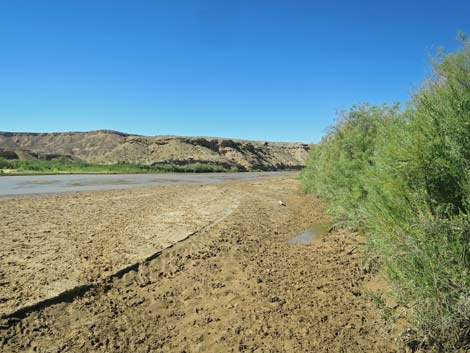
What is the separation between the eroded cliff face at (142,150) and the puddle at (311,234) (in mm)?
79733

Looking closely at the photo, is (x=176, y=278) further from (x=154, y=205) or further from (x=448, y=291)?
(x=154, y=205)

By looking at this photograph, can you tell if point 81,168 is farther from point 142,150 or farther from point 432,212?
point 432,212

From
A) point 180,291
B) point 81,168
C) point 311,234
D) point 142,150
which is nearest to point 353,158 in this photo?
point 311,234

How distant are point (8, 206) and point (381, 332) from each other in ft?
54.4

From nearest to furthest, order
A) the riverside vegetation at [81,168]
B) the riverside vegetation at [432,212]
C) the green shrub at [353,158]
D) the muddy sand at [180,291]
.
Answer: the riverside vegetation at [432,212]
the muddy sand at [180,291]
the green shrub at [353,158]
the riverside vegetation at [81,168]

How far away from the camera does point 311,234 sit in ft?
41.7

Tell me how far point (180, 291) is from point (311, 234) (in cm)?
660

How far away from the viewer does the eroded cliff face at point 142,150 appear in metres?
95.6

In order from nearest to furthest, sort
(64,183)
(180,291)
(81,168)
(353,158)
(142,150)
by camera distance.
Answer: (180,291) → (353,158) → (64,183) → (81,168) → (142,150)

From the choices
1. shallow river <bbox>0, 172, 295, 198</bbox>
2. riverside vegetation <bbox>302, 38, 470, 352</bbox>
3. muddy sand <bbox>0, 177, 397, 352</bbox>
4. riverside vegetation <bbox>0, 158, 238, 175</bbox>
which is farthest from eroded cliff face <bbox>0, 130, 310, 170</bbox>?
riverside vegetation <bbox>302, 38, 470, 352</bbox>

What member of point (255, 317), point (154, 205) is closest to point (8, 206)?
point (154, 205)

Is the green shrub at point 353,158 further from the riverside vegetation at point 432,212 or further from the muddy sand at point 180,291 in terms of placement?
the riverside vegetation at point 432,212

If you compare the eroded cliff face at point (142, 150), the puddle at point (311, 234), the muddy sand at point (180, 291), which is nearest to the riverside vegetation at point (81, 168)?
the eroded cliff face at point (142, 150)

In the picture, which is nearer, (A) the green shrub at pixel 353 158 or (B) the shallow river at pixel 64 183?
(A) the green shrub at pixel 353 158
